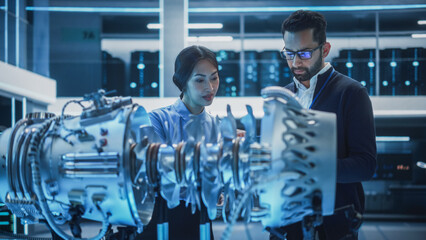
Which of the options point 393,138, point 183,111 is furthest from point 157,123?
point 393,138

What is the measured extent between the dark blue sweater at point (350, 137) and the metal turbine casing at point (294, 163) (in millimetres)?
264

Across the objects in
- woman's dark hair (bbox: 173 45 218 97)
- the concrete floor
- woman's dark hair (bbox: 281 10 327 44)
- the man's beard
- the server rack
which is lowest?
the concrete floor

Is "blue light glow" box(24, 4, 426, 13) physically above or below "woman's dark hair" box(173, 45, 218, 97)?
above

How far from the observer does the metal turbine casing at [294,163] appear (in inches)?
46.1

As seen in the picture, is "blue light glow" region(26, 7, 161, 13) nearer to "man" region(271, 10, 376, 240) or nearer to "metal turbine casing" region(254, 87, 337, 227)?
"man" region(271, 10, 376, 240)

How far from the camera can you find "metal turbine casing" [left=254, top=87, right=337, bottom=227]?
117 centimetres

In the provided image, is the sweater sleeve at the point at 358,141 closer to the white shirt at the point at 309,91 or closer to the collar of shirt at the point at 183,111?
the white shirt at the point at 309,91

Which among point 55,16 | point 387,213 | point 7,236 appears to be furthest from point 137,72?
point 7,236

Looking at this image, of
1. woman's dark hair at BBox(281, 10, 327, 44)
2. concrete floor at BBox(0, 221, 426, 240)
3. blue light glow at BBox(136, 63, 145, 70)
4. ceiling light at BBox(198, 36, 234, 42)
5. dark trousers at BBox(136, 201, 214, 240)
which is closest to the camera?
woman's dark hair at BBox(281, 10, 327, 44)

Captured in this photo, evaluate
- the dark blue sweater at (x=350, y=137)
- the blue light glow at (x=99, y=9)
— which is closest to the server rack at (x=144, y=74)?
the blue light glow at (x=99, y=9)

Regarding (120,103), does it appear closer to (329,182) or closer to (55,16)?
(329,182)

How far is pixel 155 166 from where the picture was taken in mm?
1309

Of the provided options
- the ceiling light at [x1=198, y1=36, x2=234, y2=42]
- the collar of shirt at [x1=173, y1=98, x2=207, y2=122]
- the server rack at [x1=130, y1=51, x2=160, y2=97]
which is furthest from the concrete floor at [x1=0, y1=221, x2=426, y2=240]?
the collar of shirt at [x1=173, y1=98, x2=207, y2=122]

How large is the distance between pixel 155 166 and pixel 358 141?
25.6 inches
